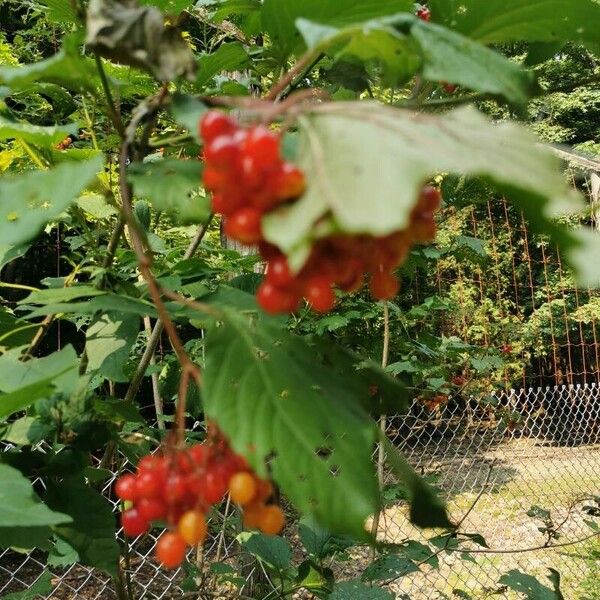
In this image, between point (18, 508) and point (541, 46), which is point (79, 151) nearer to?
point (18, 508)

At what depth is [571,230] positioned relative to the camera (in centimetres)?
48

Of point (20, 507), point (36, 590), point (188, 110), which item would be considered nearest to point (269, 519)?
point (20, 507)

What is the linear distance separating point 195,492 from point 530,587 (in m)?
1.51

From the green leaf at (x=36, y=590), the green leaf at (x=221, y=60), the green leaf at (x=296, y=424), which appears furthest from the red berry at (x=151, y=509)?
the green leaf at (x=36, y=590)

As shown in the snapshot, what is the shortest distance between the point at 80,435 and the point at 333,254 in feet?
→ 1.78

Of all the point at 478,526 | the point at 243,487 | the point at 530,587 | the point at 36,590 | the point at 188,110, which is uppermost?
the point at 188,110

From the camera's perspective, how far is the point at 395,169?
0.41 metres

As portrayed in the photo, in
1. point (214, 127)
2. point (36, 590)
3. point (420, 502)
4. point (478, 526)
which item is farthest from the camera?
point (478, 526)

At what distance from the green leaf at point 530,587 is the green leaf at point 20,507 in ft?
4.67

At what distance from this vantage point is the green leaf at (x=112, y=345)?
1.03m

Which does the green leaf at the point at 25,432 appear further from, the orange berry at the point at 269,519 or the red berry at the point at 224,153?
the red berry at the point at 224,153

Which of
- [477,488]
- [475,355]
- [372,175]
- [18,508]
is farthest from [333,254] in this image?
[477,488]

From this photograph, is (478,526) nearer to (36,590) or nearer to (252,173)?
(36,590)

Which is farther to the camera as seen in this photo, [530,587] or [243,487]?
[530,587]
